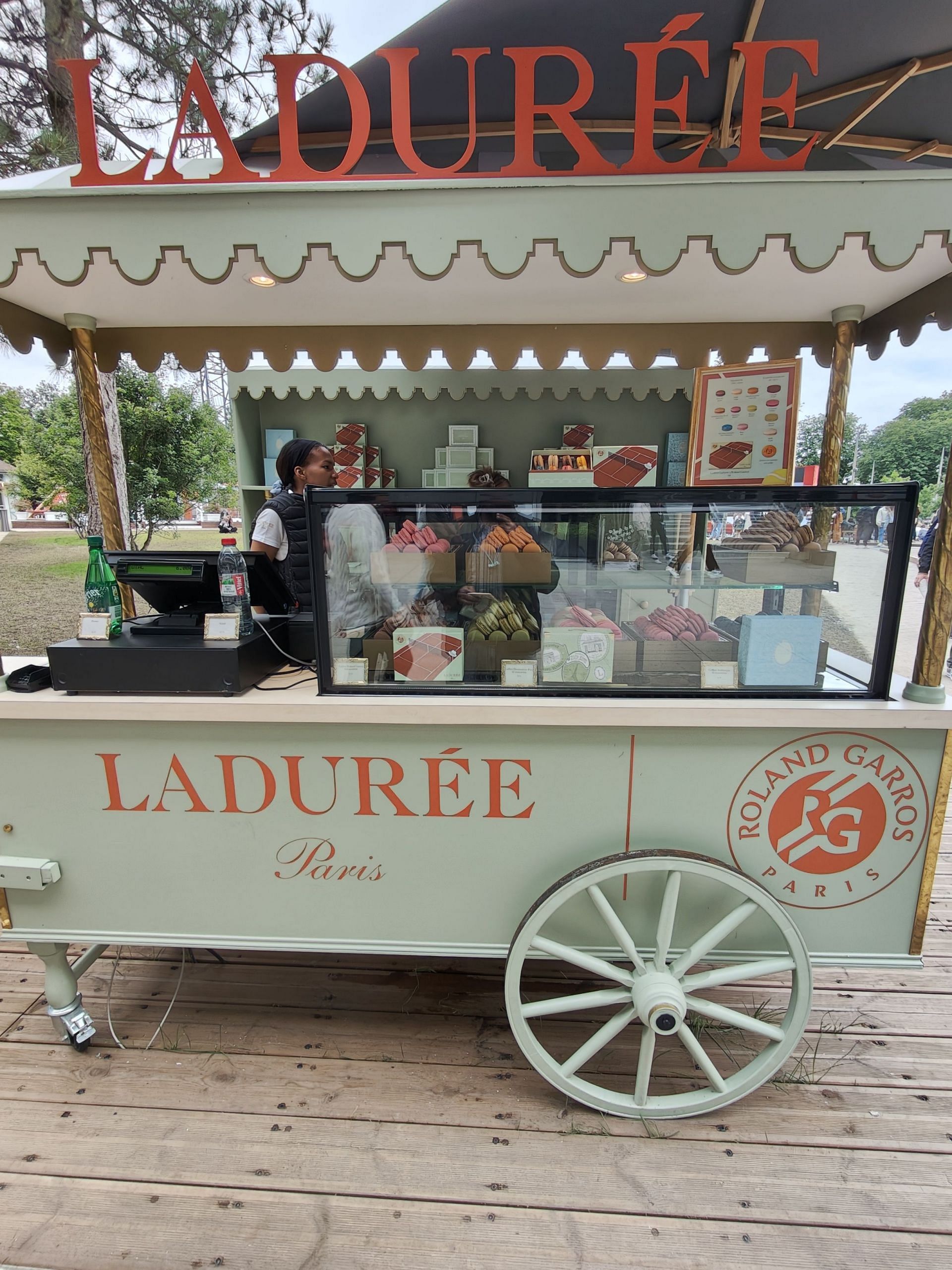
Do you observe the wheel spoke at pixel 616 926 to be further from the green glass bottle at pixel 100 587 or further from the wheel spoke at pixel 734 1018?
the green glass bottle at pixel 100 587

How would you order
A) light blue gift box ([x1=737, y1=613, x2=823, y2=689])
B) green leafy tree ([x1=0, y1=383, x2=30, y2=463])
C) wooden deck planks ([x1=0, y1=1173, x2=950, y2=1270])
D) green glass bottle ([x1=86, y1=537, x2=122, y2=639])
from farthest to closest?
green leafy tree ([x1=0, y1=383, x2=30, y2=463]), green glass bottle ([x1=86, y1=537, x2=122, y2=639]), light blue gift box ([x1=737, y1=613, x2=823, y2=689]), wooden deck planks ([x1=0, y1=1173, x2=950, y2=1270])

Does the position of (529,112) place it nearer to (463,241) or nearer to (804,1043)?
(463,241)

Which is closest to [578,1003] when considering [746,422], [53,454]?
[746,422]

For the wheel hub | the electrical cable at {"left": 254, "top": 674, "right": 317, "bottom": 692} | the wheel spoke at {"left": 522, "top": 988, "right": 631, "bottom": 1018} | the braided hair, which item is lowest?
the wheel spoke at {"left": 522, "top": 988, "right": 631, "bottom": 1018}

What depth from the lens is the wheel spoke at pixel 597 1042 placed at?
1.36 meters

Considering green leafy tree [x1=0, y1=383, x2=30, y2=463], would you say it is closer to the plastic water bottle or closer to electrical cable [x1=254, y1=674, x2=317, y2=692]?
the plastic water bottle

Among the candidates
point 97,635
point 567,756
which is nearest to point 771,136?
point 567,756

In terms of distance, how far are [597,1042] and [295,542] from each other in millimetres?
2093

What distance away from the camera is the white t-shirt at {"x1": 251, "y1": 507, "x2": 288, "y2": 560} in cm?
251

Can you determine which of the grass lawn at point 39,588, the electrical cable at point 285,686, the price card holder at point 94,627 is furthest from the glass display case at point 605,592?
the grass lawn at point 39,588

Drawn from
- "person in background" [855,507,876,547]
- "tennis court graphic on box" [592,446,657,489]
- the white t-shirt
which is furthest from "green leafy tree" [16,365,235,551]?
"person in background" [855,507,876,547]

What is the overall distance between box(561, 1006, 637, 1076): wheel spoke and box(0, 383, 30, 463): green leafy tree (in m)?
5.53

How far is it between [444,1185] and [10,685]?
5.06 feet

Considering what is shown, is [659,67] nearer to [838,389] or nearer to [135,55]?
[838,389]
